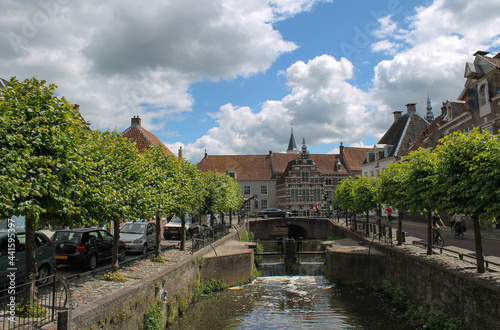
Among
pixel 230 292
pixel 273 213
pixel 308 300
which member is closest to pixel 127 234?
pixel 230 292

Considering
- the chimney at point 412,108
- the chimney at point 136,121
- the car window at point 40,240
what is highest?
the chimney at point 412,108

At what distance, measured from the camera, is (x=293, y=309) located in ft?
48.5

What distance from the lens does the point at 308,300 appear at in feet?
52.8

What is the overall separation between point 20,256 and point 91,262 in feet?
12.8

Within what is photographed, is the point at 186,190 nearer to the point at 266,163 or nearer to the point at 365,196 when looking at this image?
the point at 365,196

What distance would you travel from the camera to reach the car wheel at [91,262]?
13148 mm

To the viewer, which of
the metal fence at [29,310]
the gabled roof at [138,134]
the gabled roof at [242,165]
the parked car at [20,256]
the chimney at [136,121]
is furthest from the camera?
the gabled roof at [242,165]

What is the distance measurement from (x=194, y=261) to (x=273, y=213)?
33.9 m

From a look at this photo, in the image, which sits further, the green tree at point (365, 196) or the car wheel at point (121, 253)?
the green tree at point (365, 196)

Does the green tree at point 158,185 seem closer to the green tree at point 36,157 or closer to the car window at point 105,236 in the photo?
the car window at point 105,236

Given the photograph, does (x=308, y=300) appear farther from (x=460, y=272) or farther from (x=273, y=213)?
(x=273, y=213)

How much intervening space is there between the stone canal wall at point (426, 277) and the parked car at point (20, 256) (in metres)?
10.6

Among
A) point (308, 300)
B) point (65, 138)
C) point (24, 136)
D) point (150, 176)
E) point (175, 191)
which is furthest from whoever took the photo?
point (308, 300)

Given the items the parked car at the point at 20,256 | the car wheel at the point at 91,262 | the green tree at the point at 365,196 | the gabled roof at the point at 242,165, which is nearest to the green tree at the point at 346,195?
the green tree at the point at 365,196
